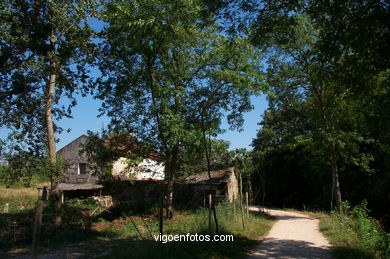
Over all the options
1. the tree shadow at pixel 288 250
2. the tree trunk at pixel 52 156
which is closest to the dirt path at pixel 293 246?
the tree shadow at pixel 288 250

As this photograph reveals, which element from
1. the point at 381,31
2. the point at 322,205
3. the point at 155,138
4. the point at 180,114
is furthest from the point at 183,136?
the point at 322,205

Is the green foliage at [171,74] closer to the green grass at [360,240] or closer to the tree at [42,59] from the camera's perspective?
Answer: the tree at [42,59]

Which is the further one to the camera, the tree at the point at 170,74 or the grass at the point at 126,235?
the tree at the point at 170,74

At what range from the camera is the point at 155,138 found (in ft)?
55.8

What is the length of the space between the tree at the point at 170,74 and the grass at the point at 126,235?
12.1 feet

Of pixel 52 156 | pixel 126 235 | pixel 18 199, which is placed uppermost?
pixel 52 156

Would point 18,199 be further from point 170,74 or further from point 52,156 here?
point 170,74

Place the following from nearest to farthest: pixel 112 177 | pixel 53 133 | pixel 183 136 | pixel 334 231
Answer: pixel 112 177 < pixel 334 231 < pixel 183 136 < pixel 53 133

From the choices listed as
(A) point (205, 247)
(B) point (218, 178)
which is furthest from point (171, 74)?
(B) point (218, 178)

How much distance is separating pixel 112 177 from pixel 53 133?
23.0 ft

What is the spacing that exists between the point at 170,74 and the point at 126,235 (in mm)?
8260

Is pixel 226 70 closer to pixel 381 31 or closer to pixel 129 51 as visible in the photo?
pixel 129 51

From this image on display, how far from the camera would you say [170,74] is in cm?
1725

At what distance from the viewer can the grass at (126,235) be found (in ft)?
28.1
